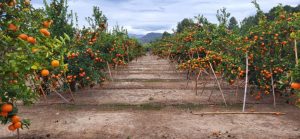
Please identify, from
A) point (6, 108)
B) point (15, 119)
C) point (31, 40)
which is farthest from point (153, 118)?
point (31, 40)

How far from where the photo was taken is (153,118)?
8.72 meters

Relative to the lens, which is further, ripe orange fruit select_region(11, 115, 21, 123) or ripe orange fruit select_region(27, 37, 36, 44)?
ripe orange fruit select_region(11, 115, 21, 123)

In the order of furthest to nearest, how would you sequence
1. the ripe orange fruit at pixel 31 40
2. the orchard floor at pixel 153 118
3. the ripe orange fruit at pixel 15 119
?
the orchard floor at pixel 153 118, the ripe orange fruit at pixel 15 119, the ripe orange fruit at pixel 31 40

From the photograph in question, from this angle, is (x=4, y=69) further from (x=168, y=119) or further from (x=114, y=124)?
(x=168, y=119)

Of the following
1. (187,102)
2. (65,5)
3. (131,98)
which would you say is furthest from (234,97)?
(65,5)

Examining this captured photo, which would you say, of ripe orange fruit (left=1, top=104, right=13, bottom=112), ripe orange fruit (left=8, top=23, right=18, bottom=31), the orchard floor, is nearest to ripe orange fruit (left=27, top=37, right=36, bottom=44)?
ripe orange fruit (left=8, top=23, right=18, bottom=31)

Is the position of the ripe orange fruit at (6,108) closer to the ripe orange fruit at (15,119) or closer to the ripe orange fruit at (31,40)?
the ripe orange fruit at (15,119)

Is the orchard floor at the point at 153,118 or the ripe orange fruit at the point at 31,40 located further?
the orchard floor at the point at 153,118

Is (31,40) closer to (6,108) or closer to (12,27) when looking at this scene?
(12,27)

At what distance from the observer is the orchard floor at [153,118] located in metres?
7.36

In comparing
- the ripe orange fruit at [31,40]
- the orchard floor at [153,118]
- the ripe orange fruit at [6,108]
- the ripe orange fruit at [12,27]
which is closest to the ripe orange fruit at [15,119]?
the ripe orange fruit at [6,108]

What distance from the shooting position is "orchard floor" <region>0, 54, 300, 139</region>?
24.1 ft

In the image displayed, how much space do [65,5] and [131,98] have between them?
4203mm

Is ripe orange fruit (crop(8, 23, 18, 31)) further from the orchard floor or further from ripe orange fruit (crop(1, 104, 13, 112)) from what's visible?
the orchard floor
